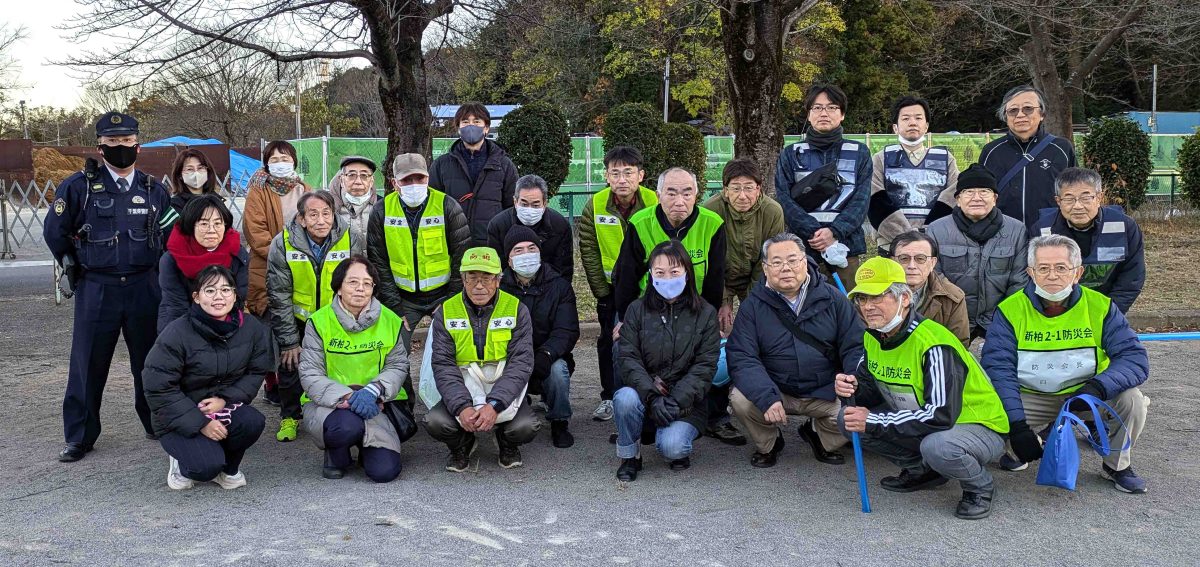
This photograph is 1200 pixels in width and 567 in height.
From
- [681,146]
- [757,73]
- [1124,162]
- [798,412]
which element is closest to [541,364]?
[798,412]

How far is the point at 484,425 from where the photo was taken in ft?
16.8

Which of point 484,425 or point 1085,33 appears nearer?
point 484,425

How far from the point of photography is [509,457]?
5.37m

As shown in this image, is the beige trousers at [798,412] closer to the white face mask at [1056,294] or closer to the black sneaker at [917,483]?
the black sneaker at [917,483]

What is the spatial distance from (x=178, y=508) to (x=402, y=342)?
1.46 m

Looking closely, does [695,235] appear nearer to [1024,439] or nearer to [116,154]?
[1024,439]

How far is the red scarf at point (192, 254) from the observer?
5.46 metres

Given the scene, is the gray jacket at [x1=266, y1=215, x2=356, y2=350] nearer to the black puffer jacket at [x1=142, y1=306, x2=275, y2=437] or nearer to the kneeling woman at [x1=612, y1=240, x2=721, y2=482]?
the black puffer jacket at [x1=142, y1=306, x2=275, y2=437]

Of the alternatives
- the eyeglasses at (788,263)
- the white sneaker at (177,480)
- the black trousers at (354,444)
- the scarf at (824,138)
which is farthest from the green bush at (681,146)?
the white sneaker at (177,480)

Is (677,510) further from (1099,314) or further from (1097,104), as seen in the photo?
(1097,104)

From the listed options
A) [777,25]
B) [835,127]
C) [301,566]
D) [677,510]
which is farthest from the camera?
[777,25]

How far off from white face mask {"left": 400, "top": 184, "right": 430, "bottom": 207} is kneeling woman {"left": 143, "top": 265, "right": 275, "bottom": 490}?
4.25ft

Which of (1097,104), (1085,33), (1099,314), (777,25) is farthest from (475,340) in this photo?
(1097,104)

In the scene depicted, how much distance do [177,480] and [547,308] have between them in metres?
2.24
